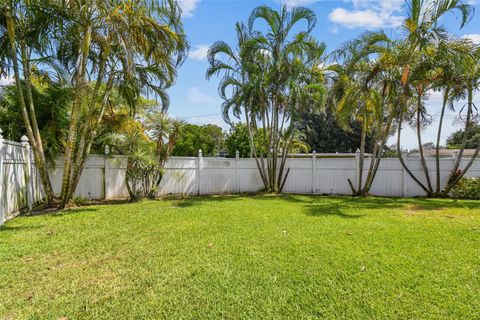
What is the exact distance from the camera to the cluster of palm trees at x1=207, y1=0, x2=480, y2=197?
30.1ft

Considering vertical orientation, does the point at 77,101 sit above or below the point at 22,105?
above

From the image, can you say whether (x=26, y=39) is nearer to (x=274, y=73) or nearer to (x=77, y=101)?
(x=77, y=101)

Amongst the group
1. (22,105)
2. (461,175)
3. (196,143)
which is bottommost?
(461,175)

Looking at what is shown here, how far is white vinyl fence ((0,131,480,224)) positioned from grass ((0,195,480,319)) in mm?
3408

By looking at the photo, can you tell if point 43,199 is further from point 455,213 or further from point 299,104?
point 455,213

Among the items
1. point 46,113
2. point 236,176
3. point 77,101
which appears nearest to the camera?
point 77,101

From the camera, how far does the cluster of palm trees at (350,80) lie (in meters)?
9.16

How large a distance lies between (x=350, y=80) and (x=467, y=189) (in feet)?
16.6

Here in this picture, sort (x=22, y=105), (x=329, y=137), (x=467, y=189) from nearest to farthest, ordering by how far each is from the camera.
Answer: (x=22, y=105), (x=467, y=189), (x=329, y=137)

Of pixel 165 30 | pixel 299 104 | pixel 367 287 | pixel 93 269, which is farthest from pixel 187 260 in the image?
pixel 299 104

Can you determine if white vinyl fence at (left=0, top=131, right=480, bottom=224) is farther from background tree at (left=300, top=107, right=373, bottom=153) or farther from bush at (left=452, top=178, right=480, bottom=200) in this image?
background tree at (left=300, top=107, right=373, bottom=153)

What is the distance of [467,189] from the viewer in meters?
10.1

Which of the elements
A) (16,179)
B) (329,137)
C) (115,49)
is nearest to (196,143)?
(329,137)

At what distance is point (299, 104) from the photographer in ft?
36.0
